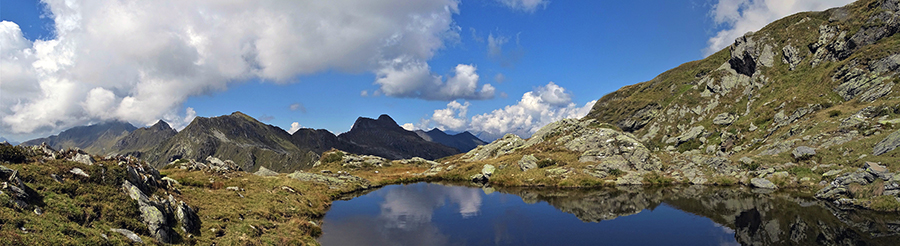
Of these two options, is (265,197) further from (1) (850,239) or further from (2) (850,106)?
(2) (850,106)

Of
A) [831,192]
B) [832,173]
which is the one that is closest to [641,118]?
[832,173]

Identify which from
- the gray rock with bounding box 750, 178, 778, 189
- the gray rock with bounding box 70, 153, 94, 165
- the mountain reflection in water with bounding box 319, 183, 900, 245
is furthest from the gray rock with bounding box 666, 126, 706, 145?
the gray rock with bounding box 70, 153, 94, 165

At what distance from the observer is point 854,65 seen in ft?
253

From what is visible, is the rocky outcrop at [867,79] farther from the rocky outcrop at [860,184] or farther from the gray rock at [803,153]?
the rocky outcrop at [860,184]

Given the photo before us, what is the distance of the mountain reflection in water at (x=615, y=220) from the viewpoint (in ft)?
104

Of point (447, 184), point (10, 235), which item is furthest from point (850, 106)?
point (10, 235)

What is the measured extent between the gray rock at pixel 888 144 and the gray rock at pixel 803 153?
25.6 ft

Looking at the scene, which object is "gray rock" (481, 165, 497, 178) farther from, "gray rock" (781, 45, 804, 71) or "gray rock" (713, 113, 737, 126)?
"gray rock" (781, 45, 804, 71)

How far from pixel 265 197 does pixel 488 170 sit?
50.4 meters

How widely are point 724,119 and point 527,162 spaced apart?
65538mm

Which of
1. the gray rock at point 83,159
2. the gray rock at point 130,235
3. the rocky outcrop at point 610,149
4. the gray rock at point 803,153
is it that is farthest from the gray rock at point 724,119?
the gray rock at point 83,159

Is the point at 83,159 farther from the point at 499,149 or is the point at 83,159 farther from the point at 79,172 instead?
the point at 499,149

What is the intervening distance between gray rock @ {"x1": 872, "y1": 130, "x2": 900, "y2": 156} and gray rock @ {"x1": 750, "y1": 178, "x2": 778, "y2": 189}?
1142cm

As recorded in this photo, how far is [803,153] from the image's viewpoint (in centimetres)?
5600
